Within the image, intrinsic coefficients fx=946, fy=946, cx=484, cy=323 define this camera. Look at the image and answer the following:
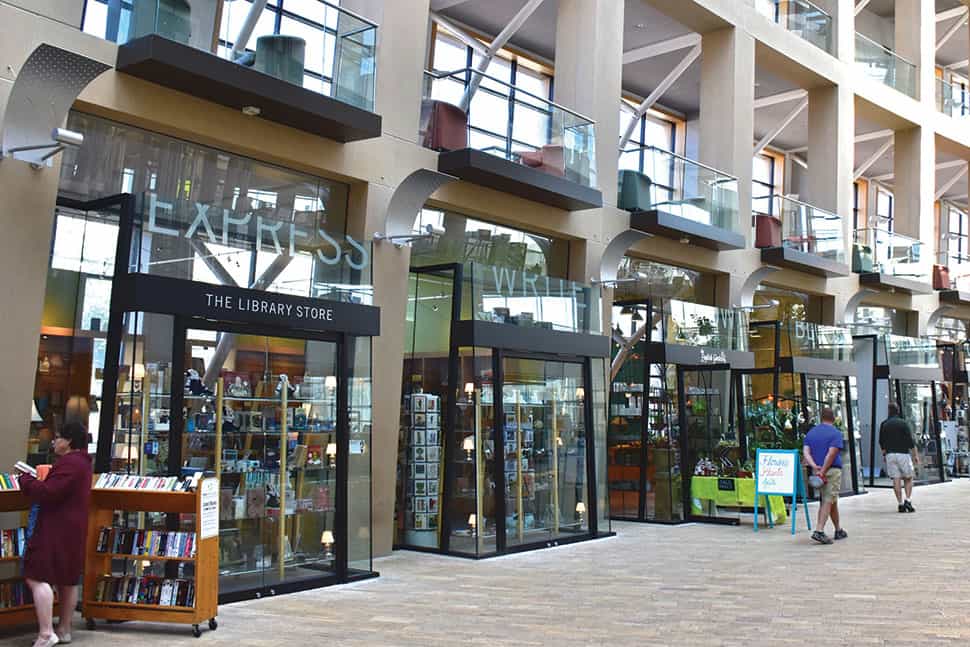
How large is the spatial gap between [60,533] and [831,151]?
16.8 m

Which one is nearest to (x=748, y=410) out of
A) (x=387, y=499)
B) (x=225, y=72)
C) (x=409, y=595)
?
(x=387, y=499)

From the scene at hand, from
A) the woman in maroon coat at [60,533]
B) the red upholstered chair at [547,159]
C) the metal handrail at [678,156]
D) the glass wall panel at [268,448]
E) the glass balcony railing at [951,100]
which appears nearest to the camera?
the woman in maroon coat at [60,533]

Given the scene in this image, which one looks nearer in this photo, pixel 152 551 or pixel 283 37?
pixel 152 551

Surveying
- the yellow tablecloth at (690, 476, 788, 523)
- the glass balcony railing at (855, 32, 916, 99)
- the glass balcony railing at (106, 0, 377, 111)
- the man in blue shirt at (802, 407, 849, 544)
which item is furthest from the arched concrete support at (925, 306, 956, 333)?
the glass balcony railing at (106, 0, 377, 111)

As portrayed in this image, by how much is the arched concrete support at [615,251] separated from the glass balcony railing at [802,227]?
447 cm

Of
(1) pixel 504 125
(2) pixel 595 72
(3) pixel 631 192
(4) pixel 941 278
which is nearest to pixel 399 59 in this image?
(1) pixel 504 125

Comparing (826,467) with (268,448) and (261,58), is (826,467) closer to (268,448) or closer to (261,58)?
(268,448)

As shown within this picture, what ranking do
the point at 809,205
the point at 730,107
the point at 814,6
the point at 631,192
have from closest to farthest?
the point at 631,192, the point at 730,107, the point at 809,205, the point at 814,6

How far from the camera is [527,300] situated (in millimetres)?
10852

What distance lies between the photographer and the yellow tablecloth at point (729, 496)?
12688 millimetres

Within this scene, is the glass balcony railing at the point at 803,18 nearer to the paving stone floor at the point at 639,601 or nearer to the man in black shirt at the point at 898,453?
the man in black shirt at the point at 898,453

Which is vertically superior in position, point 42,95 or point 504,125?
point 504,125

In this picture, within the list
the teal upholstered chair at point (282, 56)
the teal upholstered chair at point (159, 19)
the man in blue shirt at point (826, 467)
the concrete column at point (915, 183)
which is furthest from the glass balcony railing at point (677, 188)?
the concrete column at point (915, 183)

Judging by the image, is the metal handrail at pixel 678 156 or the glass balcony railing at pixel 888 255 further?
the glass balcony railing at pixel 888 255
